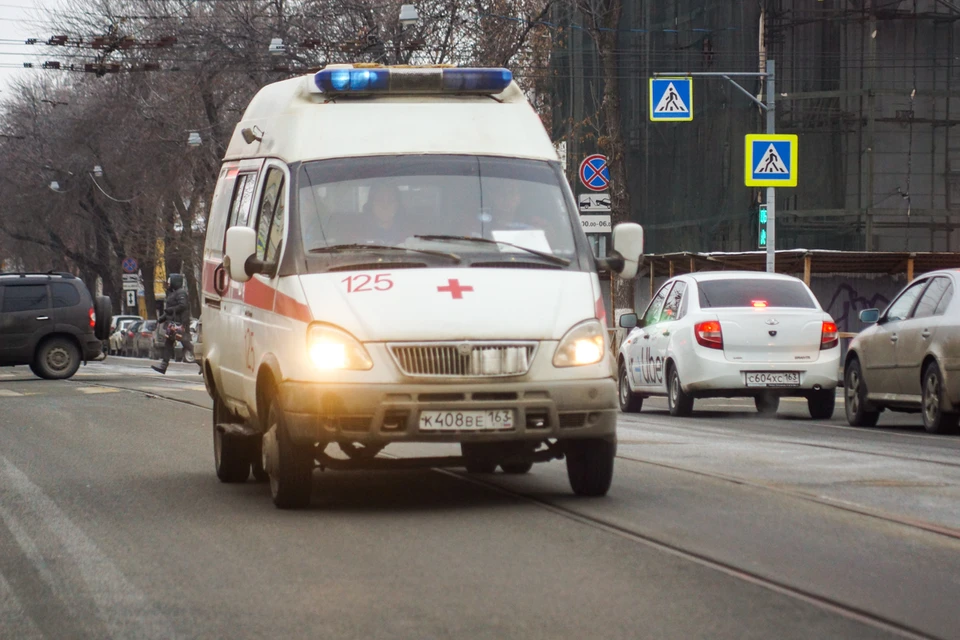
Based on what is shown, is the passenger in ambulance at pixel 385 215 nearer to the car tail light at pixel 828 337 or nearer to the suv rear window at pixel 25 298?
the car tail light at pixel 828 337

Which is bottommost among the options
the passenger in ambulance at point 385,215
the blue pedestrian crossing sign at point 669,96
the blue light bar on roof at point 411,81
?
the passenger in ambulance at point 385,215

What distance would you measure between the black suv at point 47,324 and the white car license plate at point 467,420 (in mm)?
23504

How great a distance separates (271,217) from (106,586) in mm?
3499

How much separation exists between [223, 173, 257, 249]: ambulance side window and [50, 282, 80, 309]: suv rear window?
68.9 feet

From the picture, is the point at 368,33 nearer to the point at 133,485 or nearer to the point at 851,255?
the point at 851,255

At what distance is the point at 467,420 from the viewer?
8461mm

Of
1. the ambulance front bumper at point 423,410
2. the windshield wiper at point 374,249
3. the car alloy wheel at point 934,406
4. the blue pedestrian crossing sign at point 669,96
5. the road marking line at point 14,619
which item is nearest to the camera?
the road marking line at point 14,619

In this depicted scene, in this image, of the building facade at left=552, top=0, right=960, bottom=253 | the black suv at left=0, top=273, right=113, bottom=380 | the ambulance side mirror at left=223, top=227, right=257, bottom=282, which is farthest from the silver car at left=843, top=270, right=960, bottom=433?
the building facade at left=552, top=0, right=960, bottom=253

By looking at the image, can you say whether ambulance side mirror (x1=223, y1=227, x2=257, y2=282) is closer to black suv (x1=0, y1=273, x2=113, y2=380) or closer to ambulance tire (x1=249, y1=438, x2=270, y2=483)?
ambulance tire (x1=249, y1=438, x2=270, y2=483)

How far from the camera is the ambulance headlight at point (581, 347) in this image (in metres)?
8.65

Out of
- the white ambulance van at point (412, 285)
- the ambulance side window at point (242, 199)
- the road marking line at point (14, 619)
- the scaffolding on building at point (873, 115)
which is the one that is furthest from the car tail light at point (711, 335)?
the scaffolding on building at point (873, 115)

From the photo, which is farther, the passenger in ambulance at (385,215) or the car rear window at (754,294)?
the car rear window at (754,294)

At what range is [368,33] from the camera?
37.1m

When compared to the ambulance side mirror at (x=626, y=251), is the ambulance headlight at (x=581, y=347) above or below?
below
